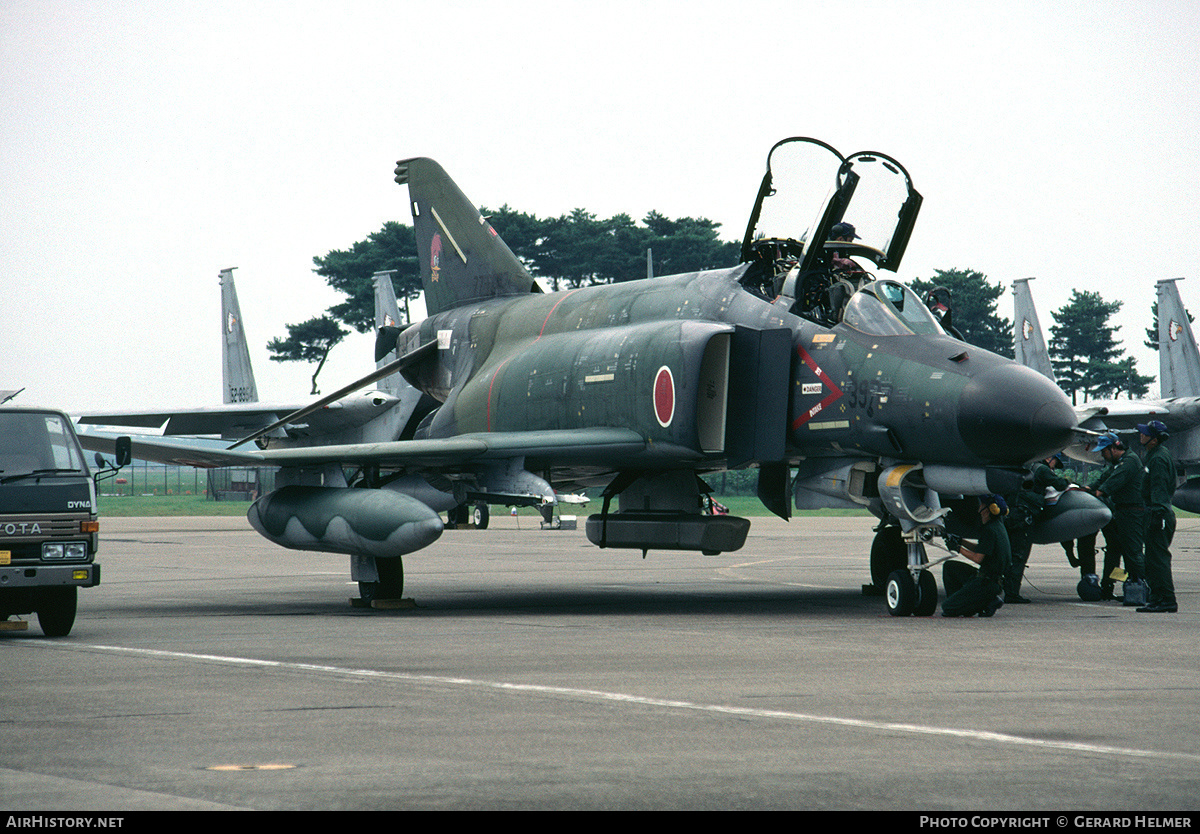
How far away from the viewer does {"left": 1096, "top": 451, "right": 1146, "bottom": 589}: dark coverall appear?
14.8m

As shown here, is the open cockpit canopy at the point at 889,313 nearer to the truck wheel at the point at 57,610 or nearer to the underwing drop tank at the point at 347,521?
the underwing drop tank at the point at 347,521

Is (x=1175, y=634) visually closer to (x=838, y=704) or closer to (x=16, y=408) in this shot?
(x=838, y=704)

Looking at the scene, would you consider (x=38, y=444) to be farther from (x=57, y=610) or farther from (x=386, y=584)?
(x=386, y=584)

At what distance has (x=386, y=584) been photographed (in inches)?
617

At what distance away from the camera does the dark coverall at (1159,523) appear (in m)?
14.0

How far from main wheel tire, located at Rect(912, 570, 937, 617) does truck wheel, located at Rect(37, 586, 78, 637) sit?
7578 millimetres

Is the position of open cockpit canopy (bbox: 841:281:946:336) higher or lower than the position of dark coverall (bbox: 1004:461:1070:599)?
higher

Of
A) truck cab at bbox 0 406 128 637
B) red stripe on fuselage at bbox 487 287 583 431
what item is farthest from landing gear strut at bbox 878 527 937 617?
truck cab at bbox 0 406 128 637

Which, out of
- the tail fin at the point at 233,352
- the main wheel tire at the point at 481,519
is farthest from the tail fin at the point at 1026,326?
the tail fin at the point at 233,352

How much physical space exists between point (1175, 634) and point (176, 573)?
15.0m

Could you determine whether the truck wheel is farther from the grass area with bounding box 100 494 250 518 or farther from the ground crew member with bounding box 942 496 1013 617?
the grass area with bounding box 100 494 250 518

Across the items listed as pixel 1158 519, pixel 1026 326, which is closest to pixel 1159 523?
pixel 1158 519
